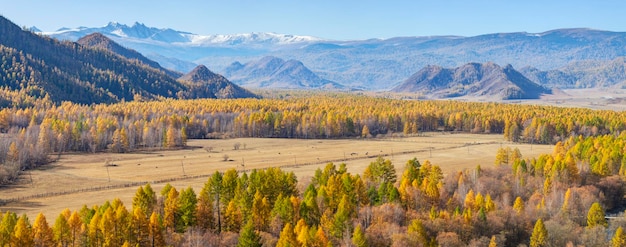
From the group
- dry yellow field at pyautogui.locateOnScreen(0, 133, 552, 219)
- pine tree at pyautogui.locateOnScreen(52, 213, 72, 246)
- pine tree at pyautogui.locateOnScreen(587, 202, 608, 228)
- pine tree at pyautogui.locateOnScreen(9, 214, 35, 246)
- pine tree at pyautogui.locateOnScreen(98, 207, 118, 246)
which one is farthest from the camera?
dry yellow field at pyautogui.locateOnScreen(0, 133, 552, 219)

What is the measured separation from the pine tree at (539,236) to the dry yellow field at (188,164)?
45112mm

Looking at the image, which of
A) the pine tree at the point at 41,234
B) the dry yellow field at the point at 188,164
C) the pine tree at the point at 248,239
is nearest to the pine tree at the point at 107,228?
the pine tree at the point at 41,234

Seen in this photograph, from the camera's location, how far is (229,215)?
263 ft

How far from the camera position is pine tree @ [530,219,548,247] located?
78.8 m

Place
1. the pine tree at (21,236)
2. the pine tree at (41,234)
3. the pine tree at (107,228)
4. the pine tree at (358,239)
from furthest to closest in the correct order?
1. the pine tree at (358,239)
2. the pine tree at (107,228)
3. the pine tree at (41,234)
4. the pine tree at (21,236)

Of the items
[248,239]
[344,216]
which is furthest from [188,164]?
[248,239]

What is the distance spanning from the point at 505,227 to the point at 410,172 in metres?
22.7

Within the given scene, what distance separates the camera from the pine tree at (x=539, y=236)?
78.8 metres

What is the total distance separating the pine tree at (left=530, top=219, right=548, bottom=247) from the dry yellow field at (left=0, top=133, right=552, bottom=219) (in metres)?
45.1

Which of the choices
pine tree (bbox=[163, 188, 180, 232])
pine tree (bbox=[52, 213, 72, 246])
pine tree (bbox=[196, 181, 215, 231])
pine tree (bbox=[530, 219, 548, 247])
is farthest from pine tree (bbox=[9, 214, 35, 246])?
pine tree (bbox=[530, 219, 548, 247])

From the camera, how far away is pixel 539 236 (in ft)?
258

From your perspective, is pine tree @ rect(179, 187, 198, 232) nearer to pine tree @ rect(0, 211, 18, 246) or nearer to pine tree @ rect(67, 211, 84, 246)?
pine tree @ rect(67, 211, 84, 246)

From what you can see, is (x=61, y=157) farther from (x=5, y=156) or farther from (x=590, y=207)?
(x=590, y=207)

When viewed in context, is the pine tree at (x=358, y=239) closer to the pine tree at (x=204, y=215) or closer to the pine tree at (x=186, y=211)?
the pine tree at (x=204, y=215)
